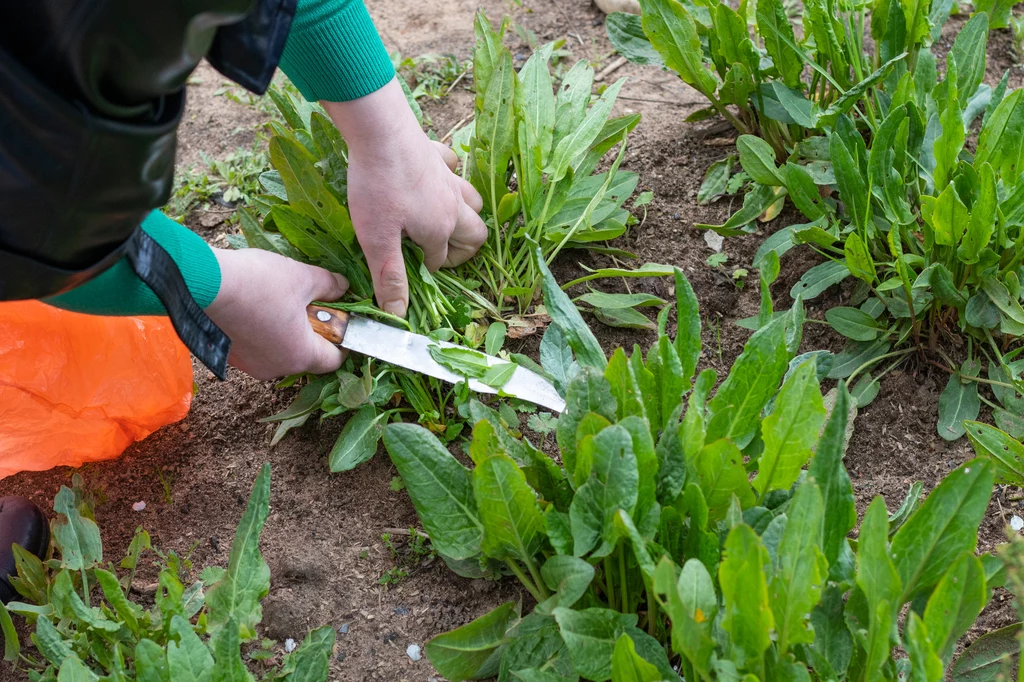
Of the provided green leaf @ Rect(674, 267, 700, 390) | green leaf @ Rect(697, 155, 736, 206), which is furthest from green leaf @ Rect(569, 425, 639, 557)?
green leaf @ Rect(697, 155, 736, 206)

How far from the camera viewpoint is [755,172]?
161cm

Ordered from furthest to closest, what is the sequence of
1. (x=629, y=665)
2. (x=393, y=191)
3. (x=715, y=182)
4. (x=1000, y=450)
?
(x=715, y=182)
(x=393, y=191)
(x=1000, y=450)
(x=629, y=665)

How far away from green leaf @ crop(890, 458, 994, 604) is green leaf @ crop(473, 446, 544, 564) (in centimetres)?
42

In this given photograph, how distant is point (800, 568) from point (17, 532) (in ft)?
4.05

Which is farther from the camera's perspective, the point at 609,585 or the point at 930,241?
the point at 930,241

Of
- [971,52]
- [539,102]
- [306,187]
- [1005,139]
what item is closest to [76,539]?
[306,187]

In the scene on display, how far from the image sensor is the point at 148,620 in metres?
1.20

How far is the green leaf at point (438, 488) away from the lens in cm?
110

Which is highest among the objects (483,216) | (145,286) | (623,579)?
(145,286)

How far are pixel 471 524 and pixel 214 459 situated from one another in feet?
2.07

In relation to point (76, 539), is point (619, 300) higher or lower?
higher

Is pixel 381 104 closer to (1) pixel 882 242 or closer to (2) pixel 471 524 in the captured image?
(2) pixel 471 524

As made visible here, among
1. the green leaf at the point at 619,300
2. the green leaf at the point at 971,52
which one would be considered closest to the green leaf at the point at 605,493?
the green leaf at the point at 619,300

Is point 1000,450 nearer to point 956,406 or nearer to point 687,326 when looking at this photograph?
point 956,406
